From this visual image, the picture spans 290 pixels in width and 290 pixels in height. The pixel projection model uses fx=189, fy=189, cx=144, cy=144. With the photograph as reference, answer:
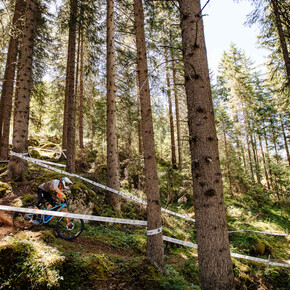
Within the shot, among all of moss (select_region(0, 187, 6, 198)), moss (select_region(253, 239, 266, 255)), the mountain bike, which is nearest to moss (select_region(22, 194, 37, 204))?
moss (select_region(0, 187, 6, 198))

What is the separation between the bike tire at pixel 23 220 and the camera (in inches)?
200

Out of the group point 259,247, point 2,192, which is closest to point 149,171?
point 2,192

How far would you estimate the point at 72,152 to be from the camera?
973 centimetres

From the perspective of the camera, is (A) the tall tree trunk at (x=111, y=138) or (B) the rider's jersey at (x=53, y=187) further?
(A) the tall tree trunk at (x=111, y=138)

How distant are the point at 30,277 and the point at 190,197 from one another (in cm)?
1301

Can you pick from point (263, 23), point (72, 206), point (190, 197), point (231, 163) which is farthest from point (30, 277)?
point (231, 163)

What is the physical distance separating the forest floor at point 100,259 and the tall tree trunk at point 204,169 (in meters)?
1.58

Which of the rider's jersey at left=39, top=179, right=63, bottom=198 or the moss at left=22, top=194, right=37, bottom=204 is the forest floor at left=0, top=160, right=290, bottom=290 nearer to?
the moss at left=22, top=194, right=37, bottom=204

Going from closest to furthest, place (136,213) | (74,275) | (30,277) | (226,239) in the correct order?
(226,239)
(30,277)
(74,275)
(136,213)

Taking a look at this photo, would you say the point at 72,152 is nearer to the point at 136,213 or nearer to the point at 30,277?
the point at 136,213

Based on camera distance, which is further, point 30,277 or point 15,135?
point 15,135

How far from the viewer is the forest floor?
3.08 metres

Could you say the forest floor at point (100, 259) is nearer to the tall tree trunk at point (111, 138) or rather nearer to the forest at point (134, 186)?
the forest at point (134, 186)

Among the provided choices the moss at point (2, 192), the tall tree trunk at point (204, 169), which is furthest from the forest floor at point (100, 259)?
the tall tree trunk at point (204, 169)
